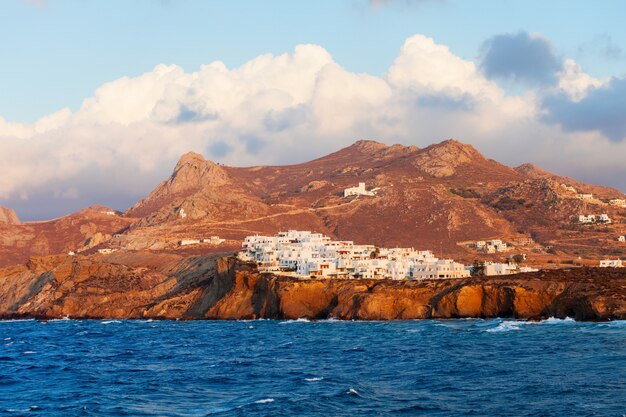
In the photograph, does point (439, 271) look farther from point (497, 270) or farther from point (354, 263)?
point (354, 263)

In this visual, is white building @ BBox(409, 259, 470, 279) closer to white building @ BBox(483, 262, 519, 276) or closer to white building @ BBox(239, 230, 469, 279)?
white building @ BBox(239, 230, 469, 279)

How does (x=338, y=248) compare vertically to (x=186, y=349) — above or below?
above

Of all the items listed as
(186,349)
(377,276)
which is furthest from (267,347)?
(377,276)

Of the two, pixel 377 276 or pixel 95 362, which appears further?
pixel 377 276

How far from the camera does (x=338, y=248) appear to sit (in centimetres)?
16025

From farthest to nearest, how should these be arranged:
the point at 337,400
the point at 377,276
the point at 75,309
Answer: the point at 75,309 < the point at 377,276 < the point at 337,400

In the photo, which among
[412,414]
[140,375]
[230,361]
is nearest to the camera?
[412,414]

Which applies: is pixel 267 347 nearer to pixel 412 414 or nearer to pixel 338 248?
pixel 412 414

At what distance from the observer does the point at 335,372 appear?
62688 millimetres

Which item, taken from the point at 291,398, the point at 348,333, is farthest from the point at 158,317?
the point at 291,398

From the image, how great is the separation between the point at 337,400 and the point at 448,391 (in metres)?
7.16

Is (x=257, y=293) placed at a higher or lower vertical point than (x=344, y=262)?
lower

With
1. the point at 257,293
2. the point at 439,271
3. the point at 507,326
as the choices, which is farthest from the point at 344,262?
the point at 507,326

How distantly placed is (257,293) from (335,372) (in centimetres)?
7285
